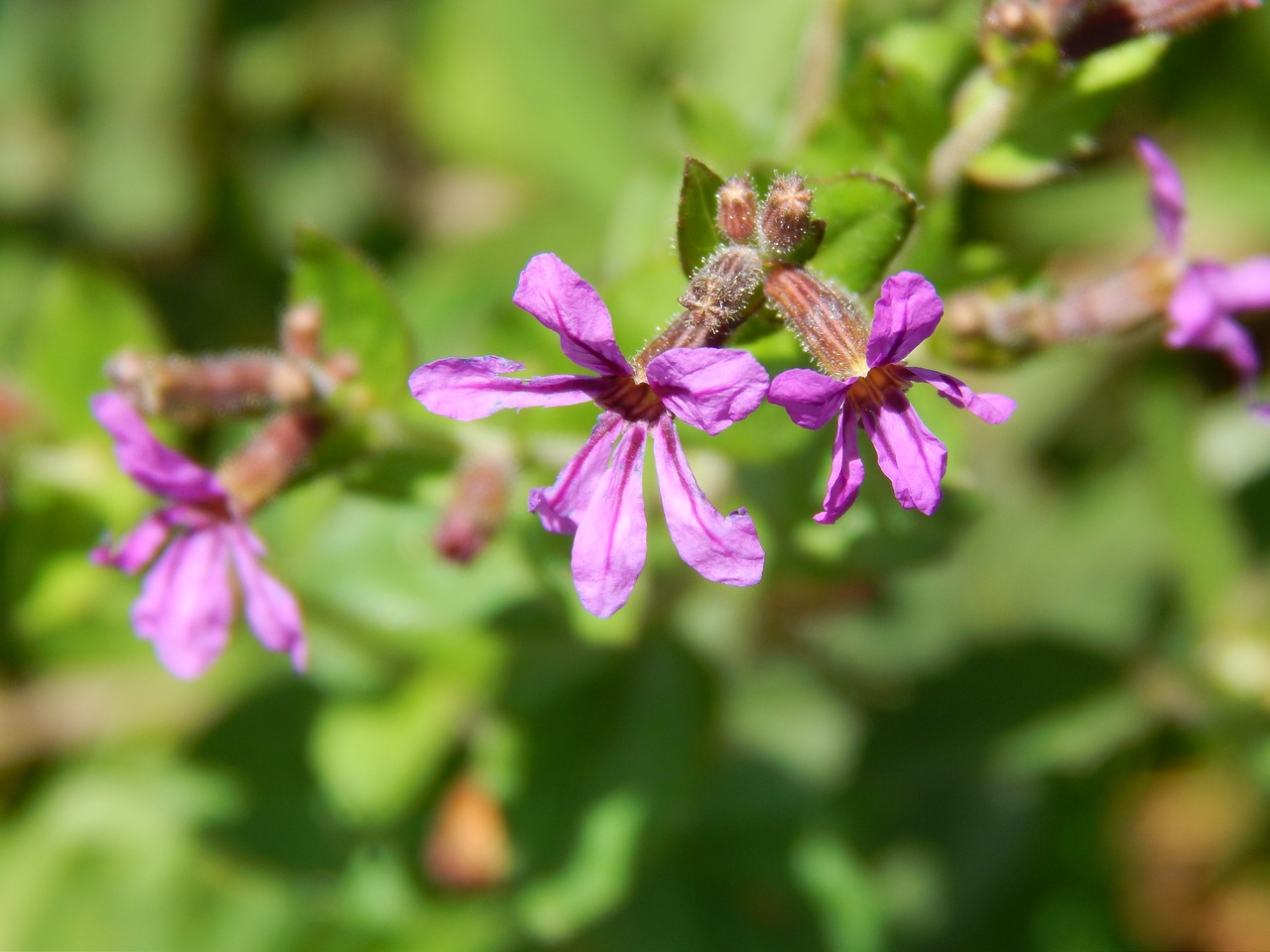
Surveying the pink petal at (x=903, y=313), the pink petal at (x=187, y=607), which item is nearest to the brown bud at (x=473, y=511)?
the pink petal at (x=187, y=607)

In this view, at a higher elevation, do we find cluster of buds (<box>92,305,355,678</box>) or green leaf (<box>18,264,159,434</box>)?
green leaf (<box>18,264,159,434</box>)

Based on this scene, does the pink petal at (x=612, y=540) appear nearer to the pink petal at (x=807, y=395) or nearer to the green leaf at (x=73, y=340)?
the pink petal at (x=807, y=395)

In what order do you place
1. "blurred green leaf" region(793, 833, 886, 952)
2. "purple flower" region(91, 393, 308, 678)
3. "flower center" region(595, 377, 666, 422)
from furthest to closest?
"blurred green leaf" region(793, 833, 886, 952), "purple flower" region(91, 393, 308, 678), "flower center" region(595, 377, 666, 422)

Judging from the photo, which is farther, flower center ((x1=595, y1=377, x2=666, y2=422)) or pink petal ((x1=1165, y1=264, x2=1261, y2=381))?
pink petal ((x1=1165, y1=264, x2=1261, y2=381))

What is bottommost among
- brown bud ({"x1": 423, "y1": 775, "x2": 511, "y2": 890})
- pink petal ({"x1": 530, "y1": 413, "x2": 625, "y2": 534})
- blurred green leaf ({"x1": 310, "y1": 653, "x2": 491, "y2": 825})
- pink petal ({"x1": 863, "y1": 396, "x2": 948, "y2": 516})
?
brown bud ({"x1": 423, "y1": 775, "x2": 511, "y2": 890})

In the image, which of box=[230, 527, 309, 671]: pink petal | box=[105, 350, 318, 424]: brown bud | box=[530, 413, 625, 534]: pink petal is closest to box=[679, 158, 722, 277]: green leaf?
box=[530, 413, 625, 534]: pink petal

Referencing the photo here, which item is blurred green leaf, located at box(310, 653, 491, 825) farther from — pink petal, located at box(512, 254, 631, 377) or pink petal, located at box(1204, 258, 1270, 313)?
pink petal, located at box(1204, 258, 1270, 313)
